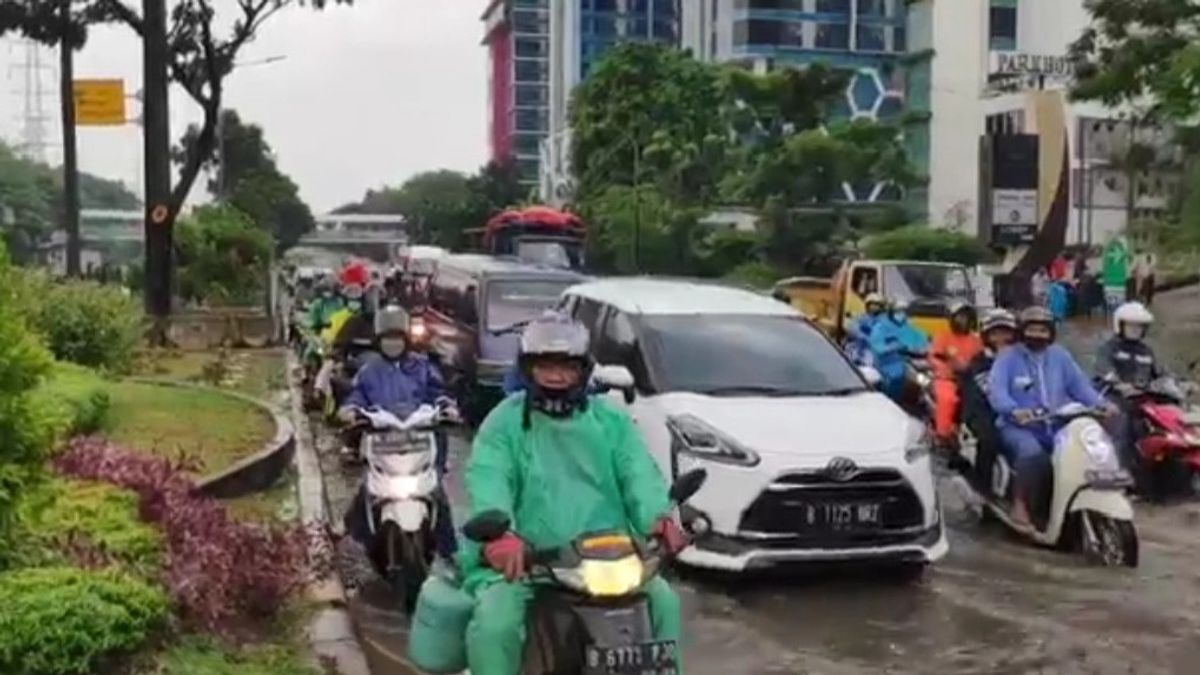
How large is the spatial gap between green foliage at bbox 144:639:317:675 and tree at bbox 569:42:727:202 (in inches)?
2178

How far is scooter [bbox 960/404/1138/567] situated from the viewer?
9602 mm

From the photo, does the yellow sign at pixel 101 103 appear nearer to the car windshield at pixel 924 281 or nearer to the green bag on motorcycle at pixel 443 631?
the car windshield at pixel 924 281

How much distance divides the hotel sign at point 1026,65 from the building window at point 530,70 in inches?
3200

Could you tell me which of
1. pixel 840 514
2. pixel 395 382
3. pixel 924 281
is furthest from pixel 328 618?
pixel 924 281

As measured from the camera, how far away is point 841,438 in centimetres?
892

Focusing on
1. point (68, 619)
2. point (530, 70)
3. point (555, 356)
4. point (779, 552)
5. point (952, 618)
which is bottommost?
point (952, 618)

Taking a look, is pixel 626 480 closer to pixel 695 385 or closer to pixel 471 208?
pixel 695 385

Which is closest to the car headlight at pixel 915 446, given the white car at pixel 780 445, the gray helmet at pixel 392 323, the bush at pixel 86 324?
the white car at pixel 780 445

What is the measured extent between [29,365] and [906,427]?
4.84 m

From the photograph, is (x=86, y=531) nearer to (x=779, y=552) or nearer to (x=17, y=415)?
(x=17, y=415)

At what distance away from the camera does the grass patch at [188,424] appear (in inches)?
469

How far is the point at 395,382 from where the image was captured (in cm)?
878

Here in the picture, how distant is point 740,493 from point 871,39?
107 metres

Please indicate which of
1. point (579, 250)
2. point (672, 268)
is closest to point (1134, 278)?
point (579, 250)
